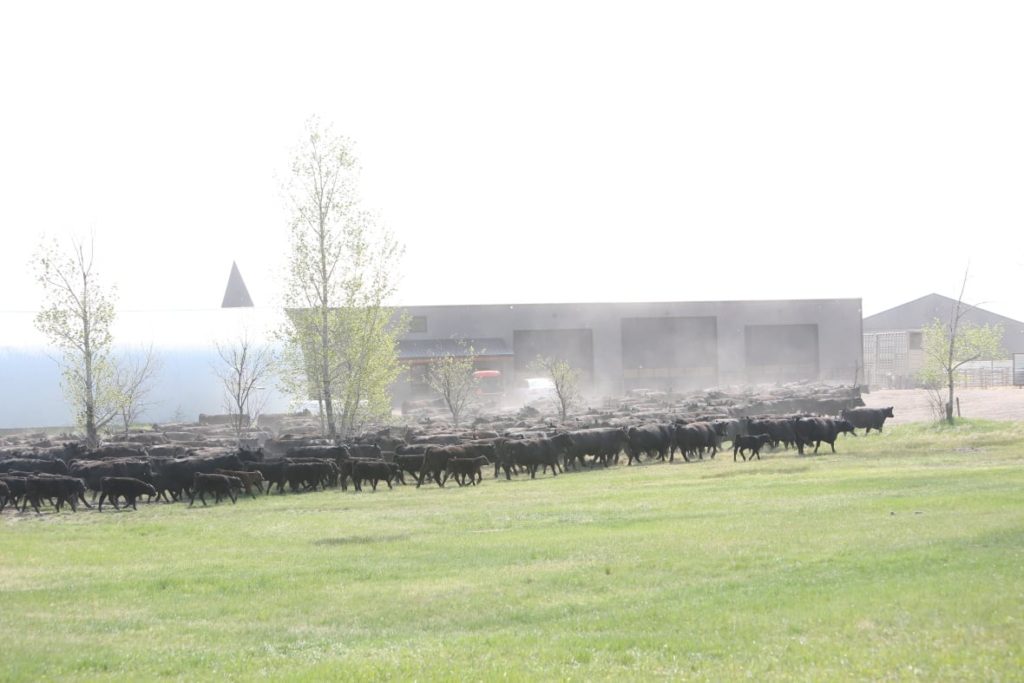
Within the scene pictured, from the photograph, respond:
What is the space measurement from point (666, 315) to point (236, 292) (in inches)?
1796

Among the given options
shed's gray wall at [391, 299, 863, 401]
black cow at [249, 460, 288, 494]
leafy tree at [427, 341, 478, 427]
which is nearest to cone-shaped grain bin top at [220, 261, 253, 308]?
shed's gray wall at [391, 299, 863, 401]

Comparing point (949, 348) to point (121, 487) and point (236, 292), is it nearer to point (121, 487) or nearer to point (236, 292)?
point (121, 487)

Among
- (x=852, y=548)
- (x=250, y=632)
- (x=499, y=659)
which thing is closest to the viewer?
(x=499, y=659)

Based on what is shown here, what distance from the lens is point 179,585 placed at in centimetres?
1659

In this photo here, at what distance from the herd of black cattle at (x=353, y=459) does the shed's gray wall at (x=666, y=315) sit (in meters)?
42.4

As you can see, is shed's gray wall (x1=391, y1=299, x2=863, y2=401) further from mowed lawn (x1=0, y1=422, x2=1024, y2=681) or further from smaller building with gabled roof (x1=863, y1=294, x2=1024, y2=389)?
mowed lawn (x1=0, y1=422, x2=1024, y2=681)

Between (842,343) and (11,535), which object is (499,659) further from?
(842,343)

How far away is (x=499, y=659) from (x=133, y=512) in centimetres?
2108

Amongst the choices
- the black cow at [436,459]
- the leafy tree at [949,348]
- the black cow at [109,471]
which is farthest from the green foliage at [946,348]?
the black cow at [109,471]

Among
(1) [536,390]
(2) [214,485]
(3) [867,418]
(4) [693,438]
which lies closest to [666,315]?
(1) [536,390]

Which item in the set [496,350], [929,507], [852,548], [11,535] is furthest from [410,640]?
[496,350]

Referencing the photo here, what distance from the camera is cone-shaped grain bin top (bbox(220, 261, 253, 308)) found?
109188 mm

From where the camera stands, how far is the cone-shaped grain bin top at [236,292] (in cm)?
10919

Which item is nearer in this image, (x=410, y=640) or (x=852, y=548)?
(x=410, y=640)
